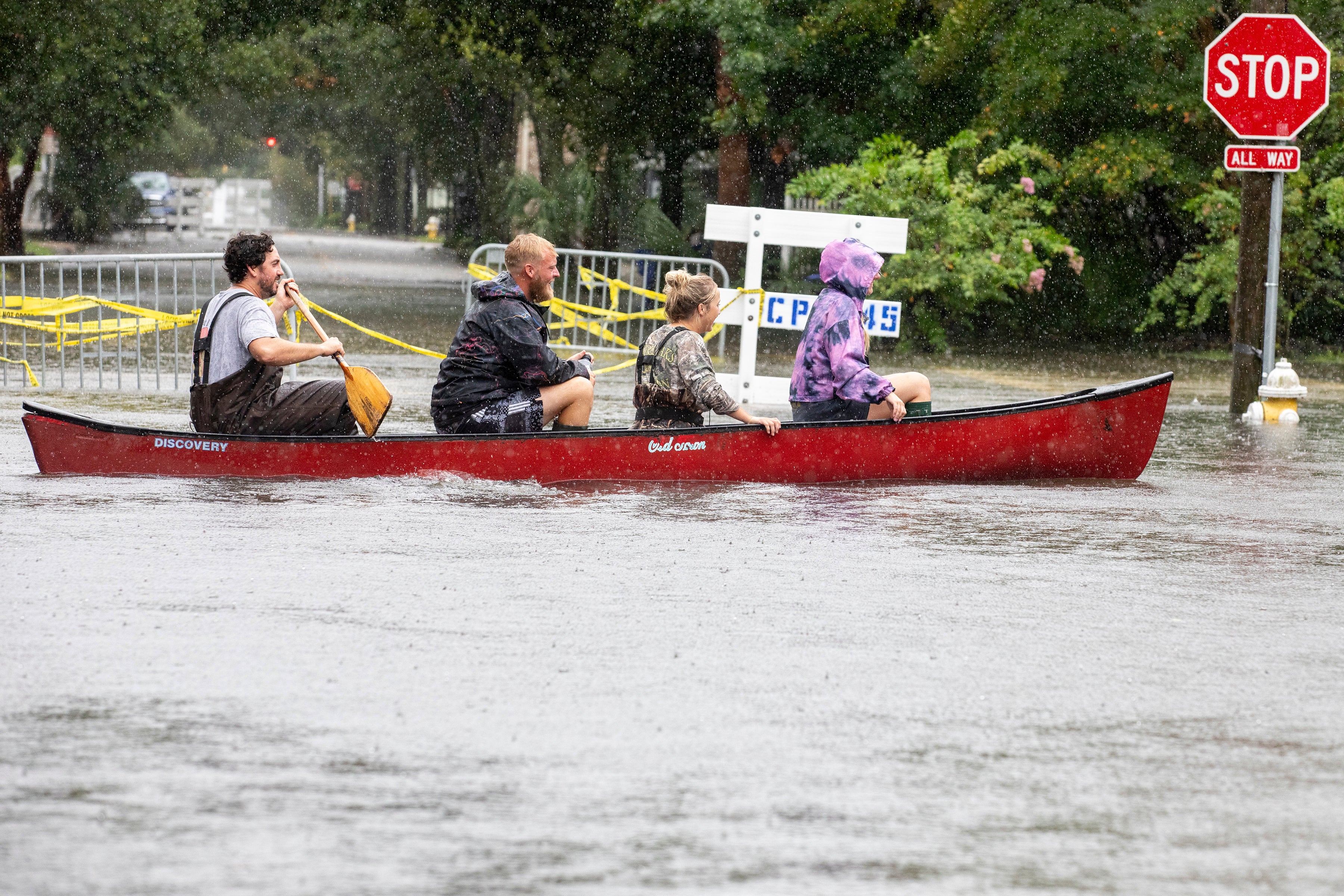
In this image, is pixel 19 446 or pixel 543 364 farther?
pixel 19 446

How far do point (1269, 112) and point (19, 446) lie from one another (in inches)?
396

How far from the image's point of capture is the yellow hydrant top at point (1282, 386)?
49.6 ft

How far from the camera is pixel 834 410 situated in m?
10.9

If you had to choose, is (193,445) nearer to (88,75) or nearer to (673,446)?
(673,446)

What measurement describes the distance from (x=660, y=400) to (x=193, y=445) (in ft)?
8.48

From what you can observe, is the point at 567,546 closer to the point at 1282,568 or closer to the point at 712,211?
the point at 1282,568

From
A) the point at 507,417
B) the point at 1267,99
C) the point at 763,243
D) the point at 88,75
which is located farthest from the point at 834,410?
the point at 88,75

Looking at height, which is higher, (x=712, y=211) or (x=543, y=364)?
(x=712, y=211)

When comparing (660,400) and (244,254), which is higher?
(244,254)

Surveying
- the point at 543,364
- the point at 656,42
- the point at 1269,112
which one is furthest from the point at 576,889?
the point at 656,42

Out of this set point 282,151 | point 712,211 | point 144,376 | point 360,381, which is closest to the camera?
point 360,381

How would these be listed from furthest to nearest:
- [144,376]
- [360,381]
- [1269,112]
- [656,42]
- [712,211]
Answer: [656,42]
[144,376]
[1269,112]
[712,211]
[360,381]

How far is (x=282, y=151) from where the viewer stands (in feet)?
346

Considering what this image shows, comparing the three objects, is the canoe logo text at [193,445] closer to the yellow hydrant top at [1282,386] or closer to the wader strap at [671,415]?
the wader strap at [671,415]
